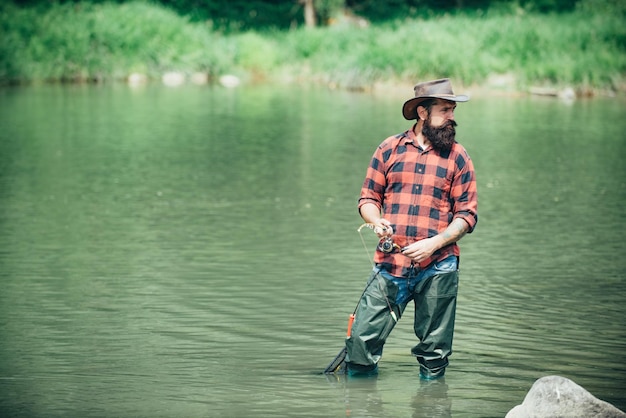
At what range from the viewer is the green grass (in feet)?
94.7

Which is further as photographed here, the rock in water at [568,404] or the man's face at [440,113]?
the man's face at [440,113]

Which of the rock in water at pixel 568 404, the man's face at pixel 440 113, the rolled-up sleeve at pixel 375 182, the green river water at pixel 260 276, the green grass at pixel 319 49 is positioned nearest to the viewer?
the rock in water at pixel 568 404

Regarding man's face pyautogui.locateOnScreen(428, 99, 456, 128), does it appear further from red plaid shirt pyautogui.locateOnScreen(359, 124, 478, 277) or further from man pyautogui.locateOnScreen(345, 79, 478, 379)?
red plaid shirt pyautogui.locateOnScreen(359, 124, 478, 277)

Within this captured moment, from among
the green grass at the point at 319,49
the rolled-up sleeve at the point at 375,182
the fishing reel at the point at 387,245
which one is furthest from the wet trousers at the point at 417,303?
the green grass at the point at 319,49

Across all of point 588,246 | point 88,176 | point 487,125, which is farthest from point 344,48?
point 588,246

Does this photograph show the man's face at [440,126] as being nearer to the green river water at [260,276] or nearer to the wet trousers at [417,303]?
the wet trousers at [417,303]

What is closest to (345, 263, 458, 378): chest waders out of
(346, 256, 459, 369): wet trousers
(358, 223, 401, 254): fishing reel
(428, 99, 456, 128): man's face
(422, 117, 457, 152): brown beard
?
→ (346, 256, 459, 369): wet trousers

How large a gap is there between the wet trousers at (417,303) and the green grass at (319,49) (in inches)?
910

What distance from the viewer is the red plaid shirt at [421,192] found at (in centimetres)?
532

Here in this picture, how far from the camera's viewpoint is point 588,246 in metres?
10.0

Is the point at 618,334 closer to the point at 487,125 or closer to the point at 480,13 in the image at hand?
the point at 487,125

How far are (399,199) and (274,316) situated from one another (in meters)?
2.31

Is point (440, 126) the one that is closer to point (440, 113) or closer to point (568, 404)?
point (440, 113)

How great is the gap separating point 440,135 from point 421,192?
30cm
